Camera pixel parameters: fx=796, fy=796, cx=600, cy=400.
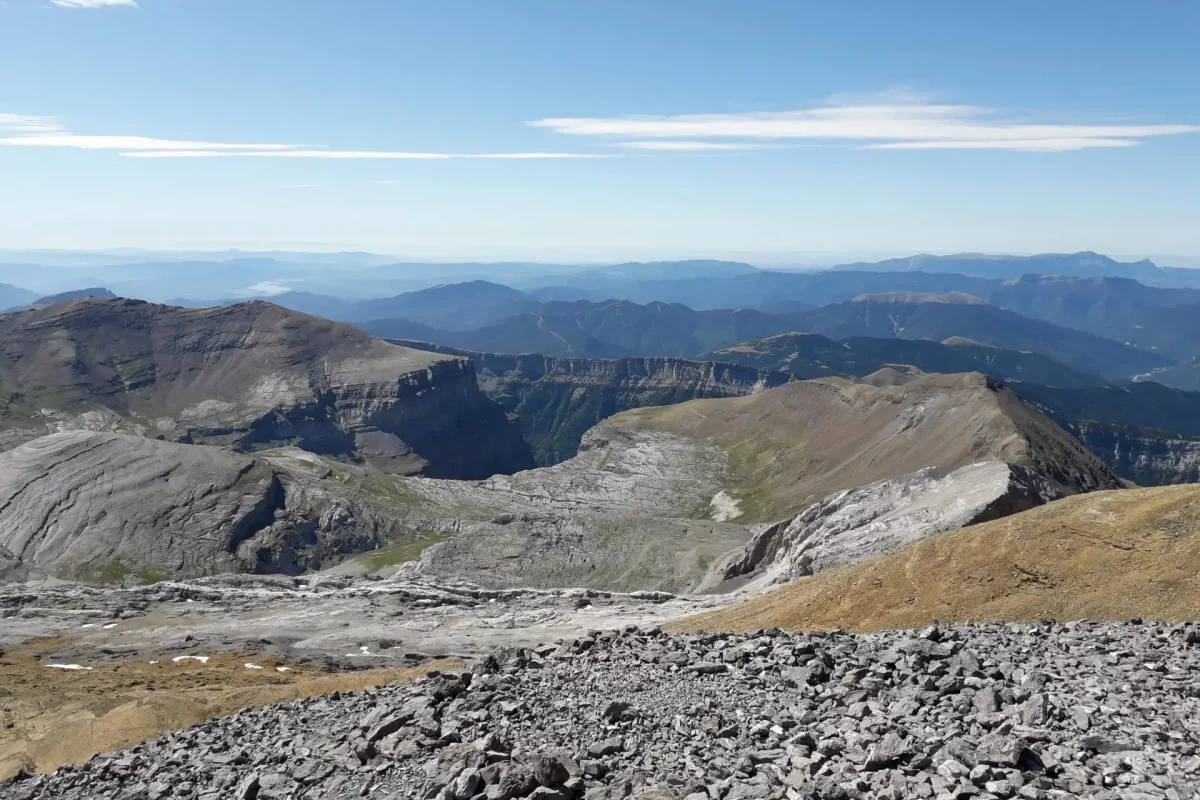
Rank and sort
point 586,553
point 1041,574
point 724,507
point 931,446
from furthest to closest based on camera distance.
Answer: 1. point 724,507
2. point 931,446
3. point 586,553
4. point 1041,574

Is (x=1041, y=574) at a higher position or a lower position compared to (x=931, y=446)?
higher

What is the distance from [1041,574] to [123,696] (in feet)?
183

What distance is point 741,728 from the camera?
2175cm

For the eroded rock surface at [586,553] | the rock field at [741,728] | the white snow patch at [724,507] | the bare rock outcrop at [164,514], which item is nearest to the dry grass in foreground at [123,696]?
the rock field at [741,728]

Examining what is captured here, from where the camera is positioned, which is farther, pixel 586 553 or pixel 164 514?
pixel 164 514

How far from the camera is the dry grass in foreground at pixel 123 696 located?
132 feet

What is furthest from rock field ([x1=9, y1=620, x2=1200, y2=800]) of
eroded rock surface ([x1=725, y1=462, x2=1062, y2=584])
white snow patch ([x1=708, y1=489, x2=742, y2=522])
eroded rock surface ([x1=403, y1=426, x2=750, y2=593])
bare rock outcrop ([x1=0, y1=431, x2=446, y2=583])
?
white snow patch ([x1=708, y1=489, x2=742, y2=522])

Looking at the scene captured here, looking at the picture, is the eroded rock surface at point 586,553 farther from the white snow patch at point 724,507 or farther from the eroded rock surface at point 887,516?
the white snow patch at point 724,507

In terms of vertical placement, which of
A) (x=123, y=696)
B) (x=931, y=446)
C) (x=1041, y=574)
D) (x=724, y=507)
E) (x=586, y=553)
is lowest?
(x=724, y=507)

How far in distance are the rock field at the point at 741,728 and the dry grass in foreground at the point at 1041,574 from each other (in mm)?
7906

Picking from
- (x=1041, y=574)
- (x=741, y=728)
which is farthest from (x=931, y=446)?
(x=741, y=728)

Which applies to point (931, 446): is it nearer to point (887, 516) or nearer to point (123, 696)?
point (887, 516)

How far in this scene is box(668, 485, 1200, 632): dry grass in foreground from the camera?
3869 cm

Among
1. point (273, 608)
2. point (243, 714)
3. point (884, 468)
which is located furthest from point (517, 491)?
point (243, 714)
